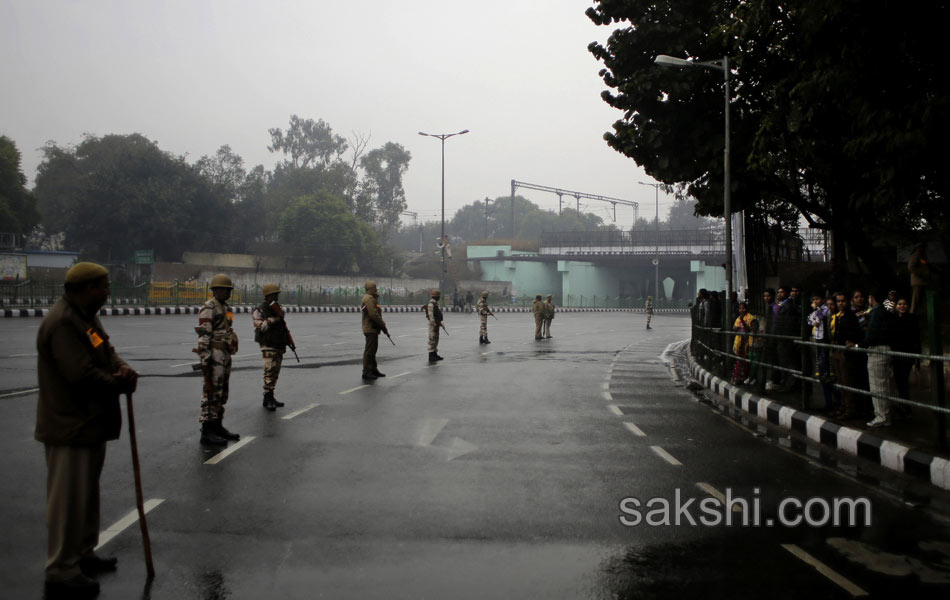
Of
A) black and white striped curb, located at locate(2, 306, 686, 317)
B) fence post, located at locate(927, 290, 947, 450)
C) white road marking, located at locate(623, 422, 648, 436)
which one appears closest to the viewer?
fence post, located at locate(927, 290, 947, 450)

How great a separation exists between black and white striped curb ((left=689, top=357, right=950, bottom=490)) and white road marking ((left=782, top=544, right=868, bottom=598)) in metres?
2.87

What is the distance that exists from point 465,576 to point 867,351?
6269 mm

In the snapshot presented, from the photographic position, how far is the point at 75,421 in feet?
14.7

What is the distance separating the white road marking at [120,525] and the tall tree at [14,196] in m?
55.0

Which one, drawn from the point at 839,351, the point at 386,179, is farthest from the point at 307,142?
the point at 839,351

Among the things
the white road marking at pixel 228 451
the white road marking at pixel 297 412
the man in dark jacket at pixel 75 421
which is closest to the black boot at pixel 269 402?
the white road marking at pixel 297 412

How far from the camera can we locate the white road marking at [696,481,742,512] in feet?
20.3

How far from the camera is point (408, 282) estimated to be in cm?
7756

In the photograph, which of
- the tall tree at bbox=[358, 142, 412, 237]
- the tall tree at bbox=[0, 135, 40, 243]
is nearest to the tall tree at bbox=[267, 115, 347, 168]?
the tall tree at bbox=[358, 142, 412, 237]

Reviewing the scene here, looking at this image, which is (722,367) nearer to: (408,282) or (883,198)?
(883,198)

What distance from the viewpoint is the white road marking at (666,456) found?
784 centimetres

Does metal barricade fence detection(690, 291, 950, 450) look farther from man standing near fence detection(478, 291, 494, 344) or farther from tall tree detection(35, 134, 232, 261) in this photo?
tall tree detection(35, 134, 232, 261)

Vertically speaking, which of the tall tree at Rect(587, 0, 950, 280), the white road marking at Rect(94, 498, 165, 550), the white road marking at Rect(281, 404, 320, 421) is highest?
the tall tree at Rect(587, 0, 950, 280)

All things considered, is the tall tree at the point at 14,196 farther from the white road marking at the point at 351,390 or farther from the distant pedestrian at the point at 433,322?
the white road marking at the point at 351,390
